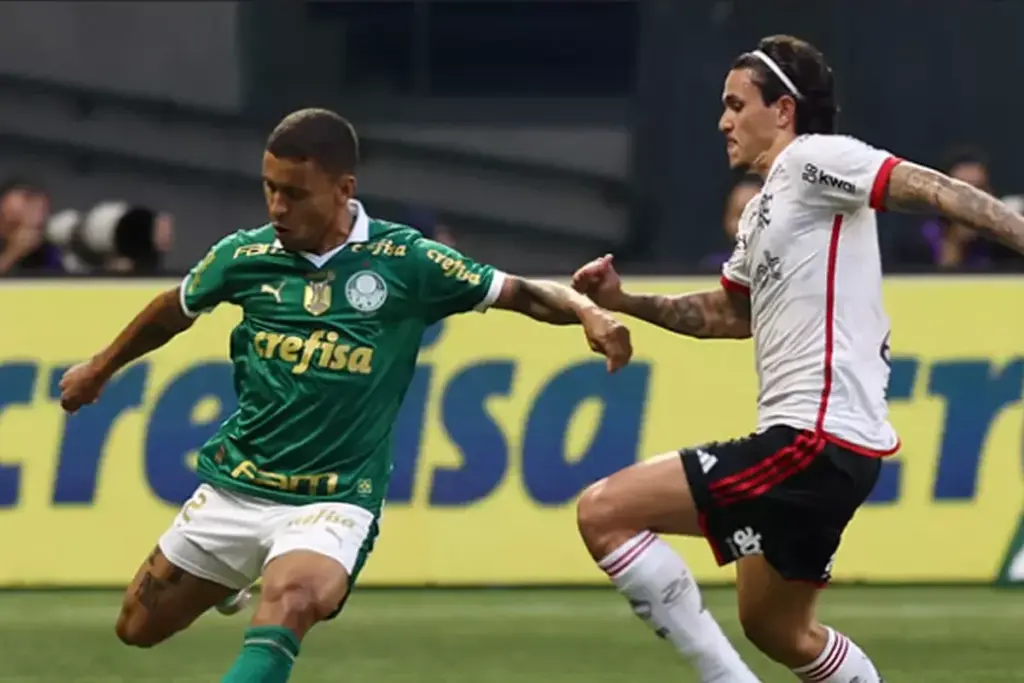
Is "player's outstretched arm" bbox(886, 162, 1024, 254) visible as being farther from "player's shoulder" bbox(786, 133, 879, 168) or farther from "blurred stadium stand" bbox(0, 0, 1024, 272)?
"blurred stadium stand" bbox(0, 0, 1024, 272)

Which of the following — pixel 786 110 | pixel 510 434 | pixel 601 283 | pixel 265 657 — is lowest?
pixel 510 434

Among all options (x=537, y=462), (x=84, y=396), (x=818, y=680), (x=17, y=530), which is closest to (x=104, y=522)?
(x=17, y=530)

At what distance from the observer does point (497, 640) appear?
10.1m

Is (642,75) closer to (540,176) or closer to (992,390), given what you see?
(540,176)

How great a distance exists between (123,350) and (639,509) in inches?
65.0

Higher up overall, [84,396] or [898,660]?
[84,396]

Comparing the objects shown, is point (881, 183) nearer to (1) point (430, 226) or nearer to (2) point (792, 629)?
(2) point (792, 629)

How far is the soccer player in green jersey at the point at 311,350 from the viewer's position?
6.68 meters

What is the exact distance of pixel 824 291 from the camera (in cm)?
666

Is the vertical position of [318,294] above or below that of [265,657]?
above

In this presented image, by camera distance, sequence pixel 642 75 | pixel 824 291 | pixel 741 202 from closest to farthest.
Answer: pixel 824 291 < pixel 741 202 < pixel 642 75

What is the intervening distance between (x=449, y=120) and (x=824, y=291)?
9.60m

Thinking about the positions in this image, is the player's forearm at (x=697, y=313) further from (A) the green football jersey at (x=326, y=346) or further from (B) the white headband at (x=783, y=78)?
(B) the white headband at (x=783, y=78)

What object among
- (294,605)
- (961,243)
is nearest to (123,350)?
(294,605)
